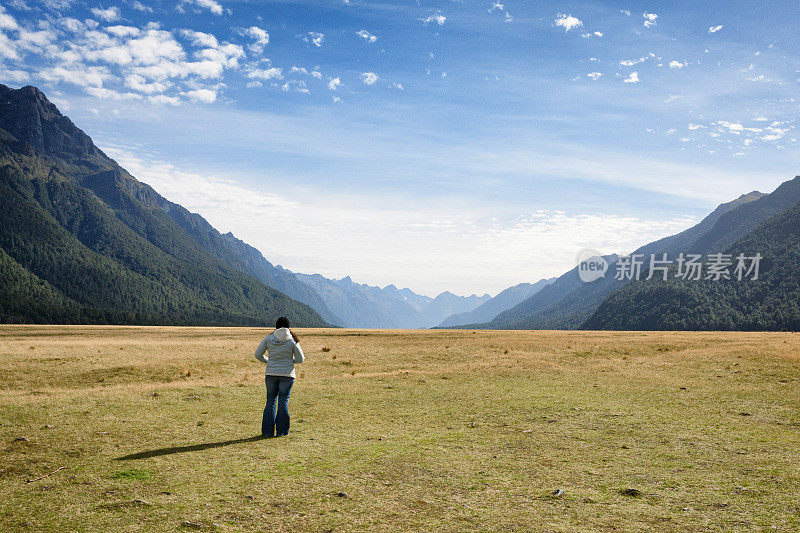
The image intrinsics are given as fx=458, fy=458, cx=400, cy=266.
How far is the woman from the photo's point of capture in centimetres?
1455

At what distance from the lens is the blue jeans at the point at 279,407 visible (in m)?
14.6

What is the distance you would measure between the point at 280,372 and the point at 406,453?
4724 mm

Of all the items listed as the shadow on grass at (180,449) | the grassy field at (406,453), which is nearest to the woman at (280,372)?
the grassy field at (406,453)

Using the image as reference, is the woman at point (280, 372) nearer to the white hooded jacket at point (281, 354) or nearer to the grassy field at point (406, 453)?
the white hooded jacket at point (281, 354)

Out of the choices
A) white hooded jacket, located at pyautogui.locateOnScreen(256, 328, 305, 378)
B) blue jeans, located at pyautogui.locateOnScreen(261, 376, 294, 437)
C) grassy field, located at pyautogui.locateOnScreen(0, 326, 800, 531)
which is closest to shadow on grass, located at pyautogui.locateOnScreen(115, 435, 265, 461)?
grassy field, located at pyautogui.locateOnScreen(0, 326, 800, 531)

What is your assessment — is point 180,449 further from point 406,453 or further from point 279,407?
point 406,453

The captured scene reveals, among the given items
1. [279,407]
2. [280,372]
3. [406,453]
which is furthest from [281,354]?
[406,453]

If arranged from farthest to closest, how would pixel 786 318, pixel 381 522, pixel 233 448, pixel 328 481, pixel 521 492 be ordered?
pixel 786 318 < pixel 233 448 < pixel 328 481 < pixel 521 492 < pixel 381 522

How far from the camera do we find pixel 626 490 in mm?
9680

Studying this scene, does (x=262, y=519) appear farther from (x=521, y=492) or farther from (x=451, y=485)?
(x=521, y=492)

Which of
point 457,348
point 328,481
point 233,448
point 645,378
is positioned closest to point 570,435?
point 328,481

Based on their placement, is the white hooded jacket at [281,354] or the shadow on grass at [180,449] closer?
the shadow on grass at [180,449]

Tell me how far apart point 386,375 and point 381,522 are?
2213cm

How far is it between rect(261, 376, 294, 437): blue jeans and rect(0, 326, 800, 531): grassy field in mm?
513
